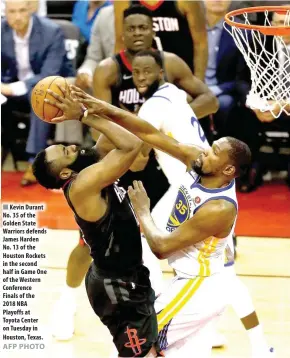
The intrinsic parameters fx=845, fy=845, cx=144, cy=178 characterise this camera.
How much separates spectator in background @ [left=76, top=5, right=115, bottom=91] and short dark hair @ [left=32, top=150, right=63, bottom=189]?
3460mm

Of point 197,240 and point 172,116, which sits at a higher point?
point 172,116

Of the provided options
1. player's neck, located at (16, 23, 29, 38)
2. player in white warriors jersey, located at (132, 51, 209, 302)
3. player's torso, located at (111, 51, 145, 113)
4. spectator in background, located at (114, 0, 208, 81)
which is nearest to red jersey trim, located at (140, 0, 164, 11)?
spectator in background, located at (114, 0, 208, 81)

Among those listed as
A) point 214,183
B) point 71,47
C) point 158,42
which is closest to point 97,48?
point 71,47

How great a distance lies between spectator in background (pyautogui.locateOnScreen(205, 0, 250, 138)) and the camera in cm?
727

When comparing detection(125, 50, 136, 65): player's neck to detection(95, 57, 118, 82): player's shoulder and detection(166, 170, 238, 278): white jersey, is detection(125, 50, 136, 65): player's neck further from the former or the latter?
detection(166, 170, 238, 278): white jersey

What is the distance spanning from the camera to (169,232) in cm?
410

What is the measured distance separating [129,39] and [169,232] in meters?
1.67

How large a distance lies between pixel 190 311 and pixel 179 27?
115 inches

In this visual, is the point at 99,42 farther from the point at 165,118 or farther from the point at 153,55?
the point at 165,118

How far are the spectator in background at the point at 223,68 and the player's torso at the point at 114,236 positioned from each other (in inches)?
138

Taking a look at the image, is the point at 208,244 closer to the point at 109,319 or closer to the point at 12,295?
the point at 109,319

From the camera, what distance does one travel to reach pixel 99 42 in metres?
7.42

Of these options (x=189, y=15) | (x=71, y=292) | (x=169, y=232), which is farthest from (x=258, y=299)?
(x=189, y=15)

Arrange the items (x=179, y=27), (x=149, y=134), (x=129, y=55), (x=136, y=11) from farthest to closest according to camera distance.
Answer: (x=179, y=27) → (x=136, y=11) → (x=129, y=55) → (x=149, y=134)
